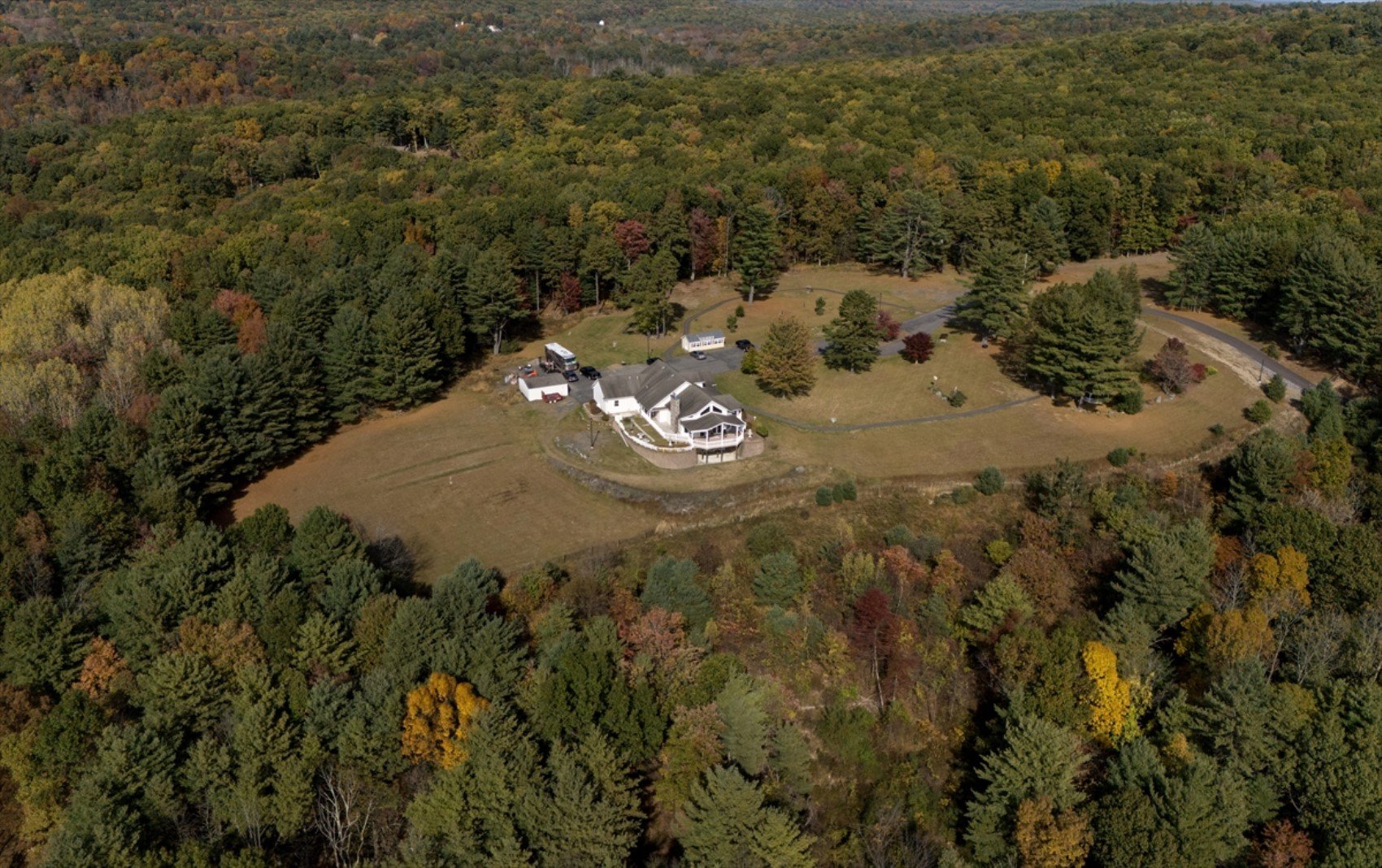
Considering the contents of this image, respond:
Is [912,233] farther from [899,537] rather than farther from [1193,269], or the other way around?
[899,537]

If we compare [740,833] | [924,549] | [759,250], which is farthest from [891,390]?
[740,833]

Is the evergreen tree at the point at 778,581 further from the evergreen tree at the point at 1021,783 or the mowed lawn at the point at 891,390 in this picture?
the mowed lawn at the point at 891,390

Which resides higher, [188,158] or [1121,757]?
[188,158]

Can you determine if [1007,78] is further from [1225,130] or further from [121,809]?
[121,809]

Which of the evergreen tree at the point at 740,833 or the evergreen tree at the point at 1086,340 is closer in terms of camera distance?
the evergreen tree at the point at 740,833

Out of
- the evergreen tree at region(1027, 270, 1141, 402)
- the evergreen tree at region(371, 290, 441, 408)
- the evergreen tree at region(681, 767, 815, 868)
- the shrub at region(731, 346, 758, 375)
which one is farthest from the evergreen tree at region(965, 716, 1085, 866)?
the evergreen tree at region(371, 290, 441, 408)

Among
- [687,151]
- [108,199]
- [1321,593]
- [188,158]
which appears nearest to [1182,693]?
[1321,593]

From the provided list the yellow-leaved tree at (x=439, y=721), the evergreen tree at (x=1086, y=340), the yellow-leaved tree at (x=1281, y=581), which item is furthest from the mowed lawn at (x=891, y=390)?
the yellow-leaved tree at (x=439, y=721)
